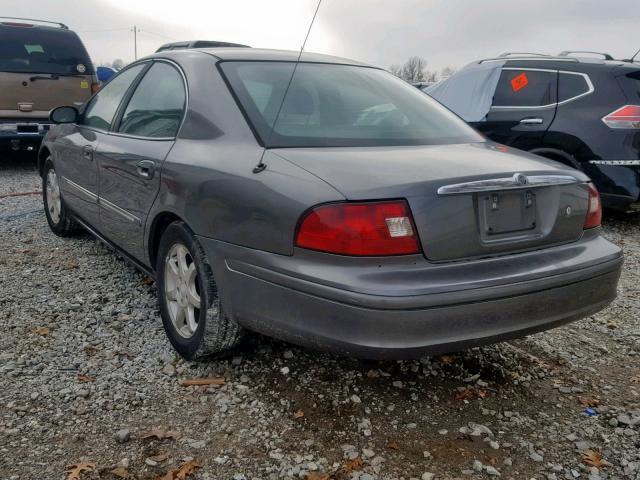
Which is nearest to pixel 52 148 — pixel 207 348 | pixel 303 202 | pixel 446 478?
pixel 207 348

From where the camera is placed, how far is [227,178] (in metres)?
2.58

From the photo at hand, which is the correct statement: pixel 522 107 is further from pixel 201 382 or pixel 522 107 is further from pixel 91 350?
pixel 91 350

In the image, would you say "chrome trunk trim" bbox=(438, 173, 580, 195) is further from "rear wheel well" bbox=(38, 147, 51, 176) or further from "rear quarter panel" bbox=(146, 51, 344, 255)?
"rear wheel well" bbox=(38, 147, 51, 176)

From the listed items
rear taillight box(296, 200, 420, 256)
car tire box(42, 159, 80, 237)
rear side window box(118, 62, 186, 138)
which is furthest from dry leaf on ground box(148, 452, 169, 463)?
car tire box(42, 159, 80, 237)

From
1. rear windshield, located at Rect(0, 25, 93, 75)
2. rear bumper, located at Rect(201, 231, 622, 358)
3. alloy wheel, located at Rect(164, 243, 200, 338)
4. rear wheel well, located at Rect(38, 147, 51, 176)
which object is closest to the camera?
rear bumper, located at Rect(201, 231, 622, 358)

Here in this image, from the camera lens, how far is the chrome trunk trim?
7.48 feet

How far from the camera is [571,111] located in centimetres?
602

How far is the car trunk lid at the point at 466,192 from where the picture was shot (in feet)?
7.37

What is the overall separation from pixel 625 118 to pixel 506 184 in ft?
13.1

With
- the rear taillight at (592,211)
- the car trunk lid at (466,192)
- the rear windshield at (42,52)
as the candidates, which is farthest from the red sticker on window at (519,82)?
the rear windshield at (42,52)

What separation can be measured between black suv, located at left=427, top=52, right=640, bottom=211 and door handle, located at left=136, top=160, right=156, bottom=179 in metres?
4.36

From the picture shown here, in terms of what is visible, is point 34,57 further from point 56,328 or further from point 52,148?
point 56,328

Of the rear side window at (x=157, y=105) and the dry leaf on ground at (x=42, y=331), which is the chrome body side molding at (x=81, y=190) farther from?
the dry leaf on ground at (x=42, y=331)

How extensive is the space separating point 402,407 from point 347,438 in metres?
0.35
